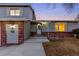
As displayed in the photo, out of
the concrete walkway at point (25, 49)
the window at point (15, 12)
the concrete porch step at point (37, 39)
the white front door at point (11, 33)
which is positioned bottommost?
the concrete walkway at point (25, 49)

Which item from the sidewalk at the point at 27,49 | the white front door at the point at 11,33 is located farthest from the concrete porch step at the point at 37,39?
the white front door at the point at 11,33

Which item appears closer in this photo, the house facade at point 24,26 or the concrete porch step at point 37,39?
the house facade at point 24,26

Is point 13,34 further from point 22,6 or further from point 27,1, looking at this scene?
point 27,1

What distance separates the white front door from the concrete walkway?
0.10 metres

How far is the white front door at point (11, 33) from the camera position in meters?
3.12

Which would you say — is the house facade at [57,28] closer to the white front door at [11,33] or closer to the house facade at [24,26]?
the house facade at [24,26]

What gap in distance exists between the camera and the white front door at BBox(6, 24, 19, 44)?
3125 mm

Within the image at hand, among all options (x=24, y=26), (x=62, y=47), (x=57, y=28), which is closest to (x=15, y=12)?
(x=24, y=26)

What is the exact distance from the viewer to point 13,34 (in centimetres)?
315

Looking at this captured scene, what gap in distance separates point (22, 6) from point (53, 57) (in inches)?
36.4

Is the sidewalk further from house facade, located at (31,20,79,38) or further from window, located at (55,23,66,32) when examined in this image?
window, located at (55,23,66,32)

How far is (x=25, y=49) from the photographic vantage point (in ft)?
10.3

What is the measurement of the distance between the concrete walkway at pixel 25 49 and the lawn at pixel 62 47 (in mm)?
105

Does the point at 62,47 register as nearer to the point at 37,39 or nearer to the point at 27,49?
the point at 37,39
